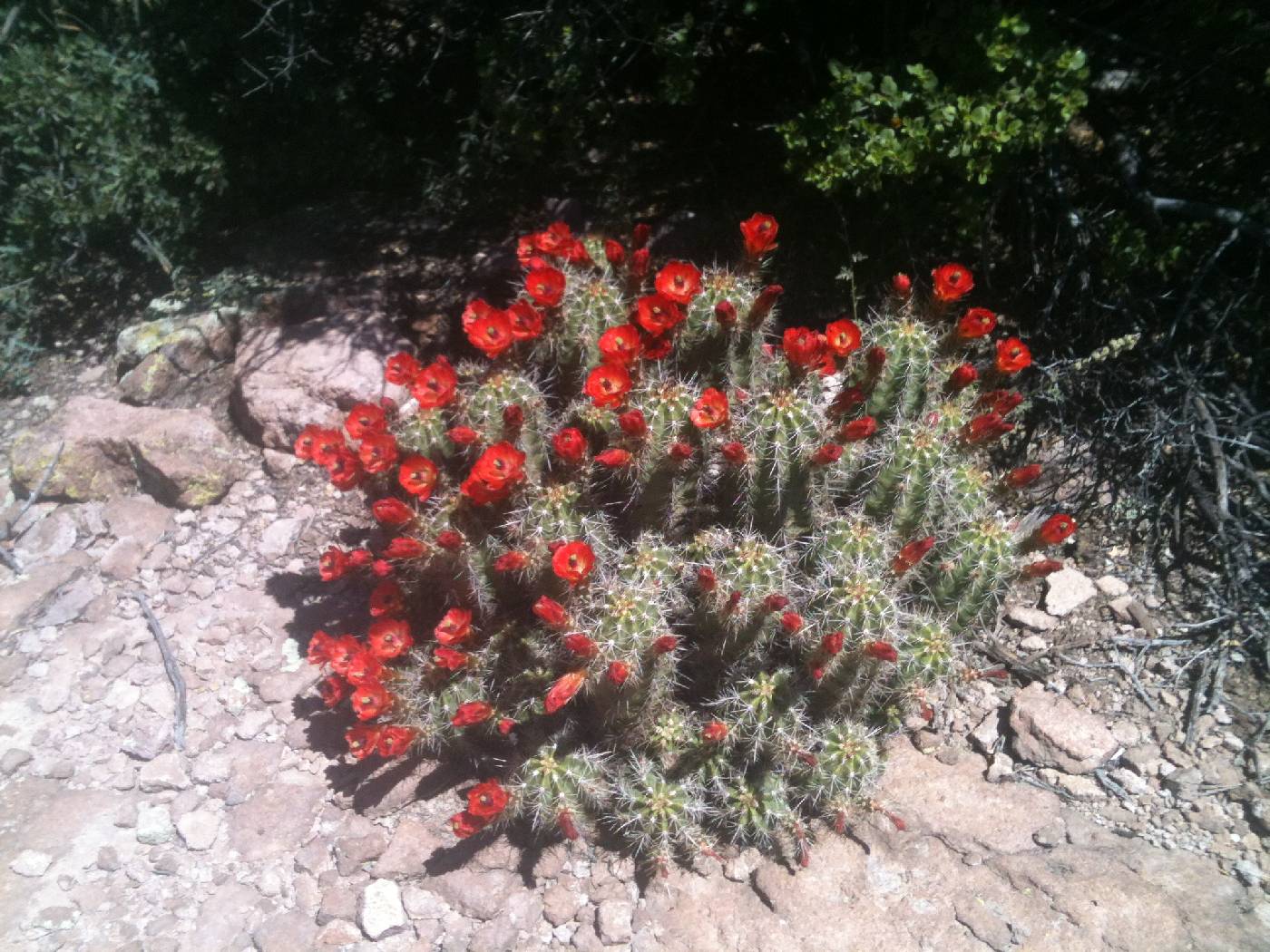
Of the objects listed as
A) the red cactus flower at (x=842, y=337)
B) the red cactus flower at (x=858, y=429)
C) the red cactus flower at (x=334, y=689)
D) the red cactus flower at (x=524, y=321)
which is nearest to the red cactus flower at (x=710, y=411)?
the red cactus flower at (x=858, y=429)

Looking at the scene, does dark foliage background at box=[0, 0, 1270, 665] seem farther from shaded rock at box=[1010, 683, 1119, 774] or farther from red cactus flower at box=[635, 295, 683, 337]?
red cactus flower at box=[635, 295, 683, 337]

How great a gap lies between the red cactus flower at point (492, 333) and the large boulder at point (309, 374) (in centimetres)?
115

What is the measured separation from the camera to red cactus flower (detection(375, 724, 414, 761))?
2.94 m

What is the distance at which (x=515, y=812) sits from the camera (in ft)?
9.53

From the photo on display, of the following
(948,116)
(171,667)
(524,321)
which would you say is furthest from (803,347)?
(171,667)

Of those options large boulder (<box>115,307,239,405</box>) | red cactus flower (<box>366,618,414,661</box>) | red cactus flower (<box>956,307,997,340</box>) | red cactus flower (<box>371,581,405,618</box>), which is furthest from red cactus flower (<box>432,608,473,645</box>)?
large boulder (<box>115,307,239,405</box>)

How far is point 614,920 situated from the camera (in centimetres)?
288

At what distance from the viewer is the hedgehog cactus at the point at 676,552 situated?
2.82 m

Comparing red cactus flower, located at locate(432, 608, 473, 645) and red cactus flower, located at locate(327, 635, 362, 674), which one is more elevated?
red cactus flower, located at locate(432, 608, 473, 645)

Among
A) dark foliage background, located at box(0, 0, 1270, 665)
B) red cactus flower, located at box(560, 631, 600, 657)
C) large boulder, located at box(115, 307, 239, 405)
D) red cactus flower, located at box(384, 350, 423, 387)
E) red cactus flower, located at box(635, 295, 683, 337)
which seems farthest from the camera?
large boulder, located at box(115, 307, 239, 405)

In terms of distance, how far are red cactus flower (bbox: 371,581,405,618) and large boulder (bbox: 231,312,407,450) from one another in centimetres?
110

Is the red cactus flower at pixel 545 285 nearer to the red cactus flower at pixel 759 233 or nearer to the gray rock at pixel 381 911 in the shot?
the red cactus flower at pixel 759 233

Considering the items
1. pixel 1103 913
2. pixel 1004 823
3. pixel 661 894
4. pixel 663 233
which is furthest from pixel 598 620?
pixel 663 233

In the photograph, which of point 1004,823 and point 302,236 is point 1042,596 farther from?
point 302,236
